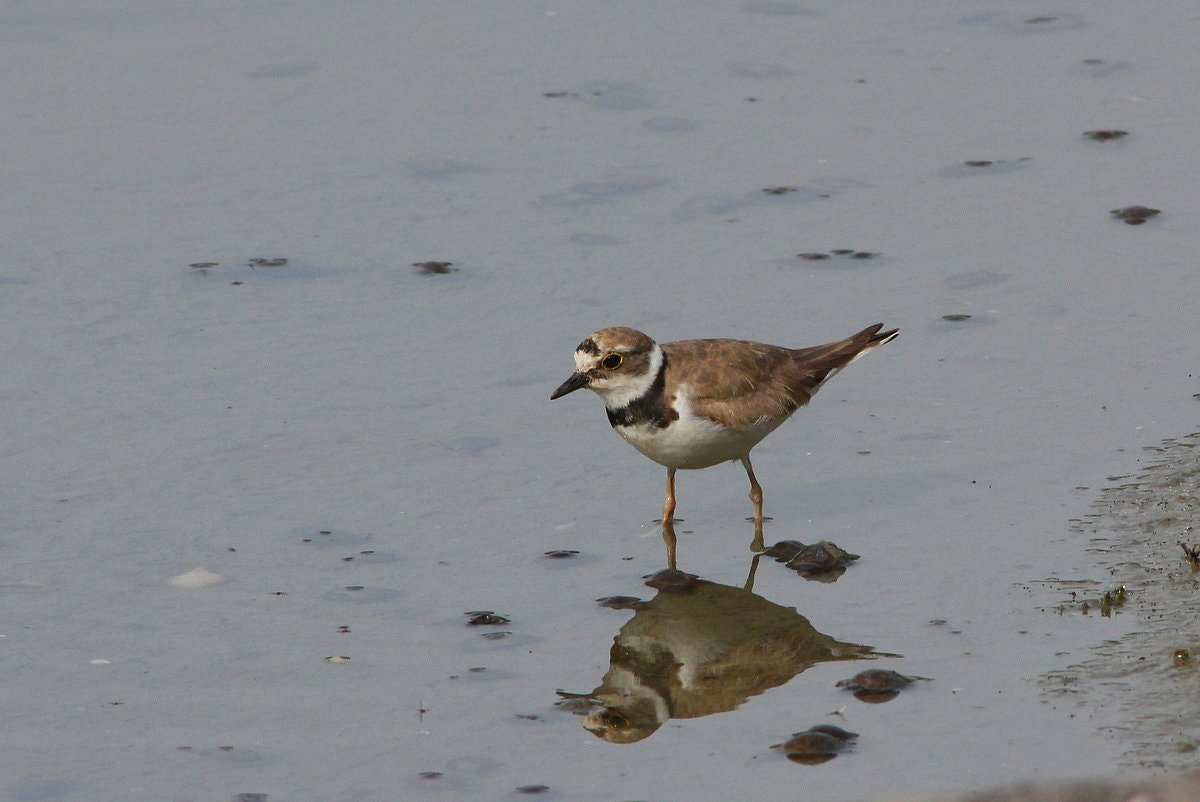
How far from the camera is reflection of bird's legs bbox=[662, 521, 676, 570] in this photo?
8.59 m

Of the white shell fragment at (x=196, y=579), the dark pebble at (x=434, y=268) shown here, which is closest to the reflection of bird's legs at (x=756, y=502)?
the white shell fragment at (x=196, y=579)

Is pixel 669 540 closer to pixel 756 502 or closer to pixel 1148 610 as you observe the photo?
pixel 756 502

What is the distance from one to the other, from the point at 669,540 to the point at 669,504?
0.24 meters

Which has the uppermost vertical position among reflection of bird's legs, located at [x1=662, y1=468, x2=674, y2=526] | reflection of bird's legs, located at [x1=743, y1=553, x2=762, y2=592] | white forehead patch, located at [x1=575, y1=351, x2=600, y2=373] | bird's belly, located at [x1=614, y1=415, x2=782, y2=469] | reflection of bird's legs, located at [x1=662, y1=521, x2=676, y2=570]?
white forehead patch, located at [x1=575, y1=351, x2=600, y2=373]

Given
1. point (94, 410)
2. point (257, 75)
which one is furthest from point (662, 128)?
point (94, 410)

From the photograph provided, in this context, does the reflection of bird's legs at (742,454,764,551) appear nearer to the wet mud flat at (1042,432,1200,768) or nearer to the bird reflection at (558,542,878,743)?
the bird reflection at (558,542,878,743)

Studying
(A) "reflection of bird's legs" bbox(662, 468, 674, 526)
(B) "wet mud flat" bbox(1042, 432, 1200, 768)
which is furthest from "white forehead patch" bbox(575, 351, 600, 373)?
(B) "wet mud flat" bbox(1042, 432, 1200, 768)

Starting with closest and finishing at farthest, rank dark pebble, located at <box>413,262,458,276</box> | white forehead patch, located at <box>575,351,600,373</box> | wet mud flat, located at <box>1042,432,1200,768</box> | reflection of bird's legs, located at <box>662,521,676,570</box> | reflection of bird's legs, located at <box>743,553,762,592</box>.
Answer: wet mud flat, located at <box>1042,432,1200,768</box> → reflection of bird's legs, located at <box>743,553,762,592</box> → reflection of bird's legs, located at <box>662,521,676,570</box> → white forehead patch, located at <box>575,351,600,373</box> → dark pebble, located at <box>413,262,458,276</box>

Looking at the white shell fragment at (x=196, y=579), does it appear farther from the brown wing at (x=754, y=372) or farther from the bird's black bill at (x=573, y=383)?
the brown wing at (x=754, y=372)

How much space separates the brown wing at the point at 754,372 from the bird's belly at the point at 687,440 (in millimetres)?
66

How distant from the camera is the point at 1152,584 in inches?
302

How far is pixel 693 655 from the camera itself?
7.73m

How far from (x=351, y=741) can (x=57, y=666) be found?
4.89 feet

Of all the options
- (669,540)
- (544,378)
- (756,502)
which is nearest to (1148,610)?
(756,502)
